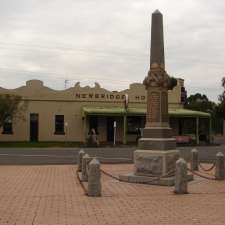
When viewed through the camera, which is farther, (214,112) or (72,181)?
(214,112)

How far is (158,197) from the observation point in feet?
46.2

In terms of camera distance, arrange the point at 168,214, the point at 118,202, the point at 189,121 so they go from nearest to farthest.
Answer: the point at 168,214
the point at 118,202
the point at 189,121

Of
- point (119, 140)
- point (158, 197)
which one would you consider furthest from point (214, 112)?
point (158, 197)

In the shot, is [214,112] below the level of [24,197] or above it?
above

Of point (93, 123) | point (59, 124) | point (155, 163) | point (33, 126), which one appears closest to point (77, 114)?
point (93, 123)

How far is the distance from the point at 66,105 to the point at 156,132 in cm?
3911

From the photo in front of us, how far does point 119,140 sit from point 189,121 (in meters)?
10.7

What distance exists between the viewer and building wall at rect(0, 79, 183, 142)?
55.8 meters

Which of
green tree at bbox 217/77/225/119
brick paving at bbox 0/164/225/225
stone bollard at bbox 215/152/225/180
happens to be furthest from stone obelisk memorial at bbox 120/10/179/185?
green tree at bbox 217/77/225/119

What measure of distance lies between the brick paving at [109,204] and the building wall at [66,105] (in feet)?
125

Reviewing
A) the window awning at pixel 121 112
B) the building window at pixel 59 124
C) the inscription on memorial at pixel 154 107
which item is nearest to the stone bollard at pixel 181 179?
the inscription on memorial at pixel 154 107

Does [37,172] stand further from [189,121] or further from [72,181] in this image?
[189,121]

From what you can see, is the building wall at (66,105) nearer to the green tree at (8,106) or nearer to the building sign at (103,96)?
the building sign at (103,96)

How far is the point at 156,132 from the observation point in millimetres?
18281
